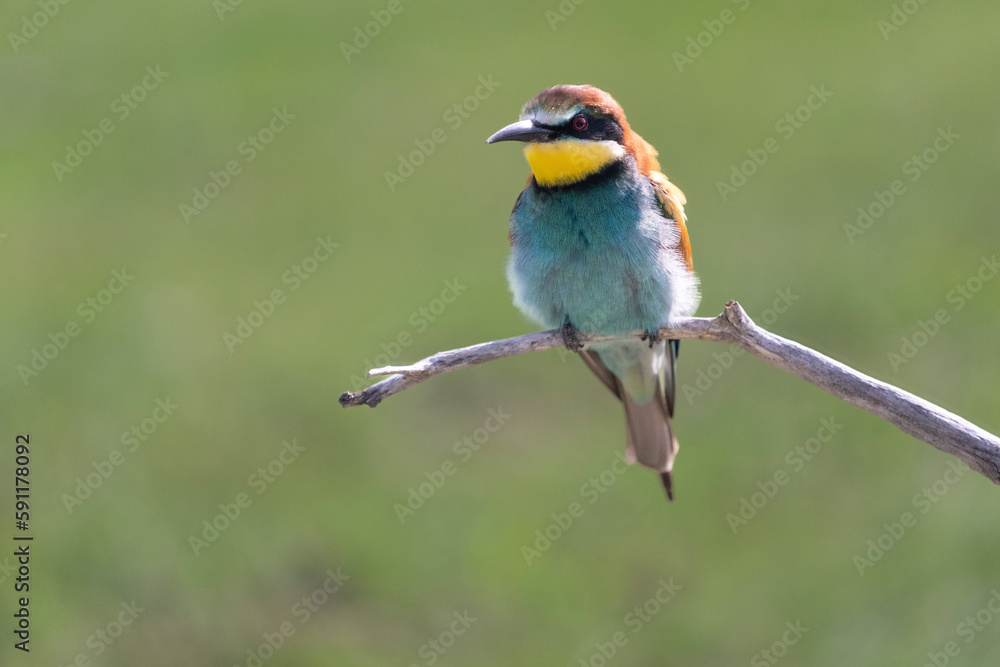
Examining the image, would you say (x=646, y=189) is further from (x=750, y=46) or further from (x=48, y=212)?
(x=750, y=46)

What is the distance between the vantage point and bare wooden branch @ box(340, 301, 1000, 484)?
211cm

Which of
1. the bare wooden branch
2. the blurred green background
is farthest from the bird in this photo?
the blurred green background

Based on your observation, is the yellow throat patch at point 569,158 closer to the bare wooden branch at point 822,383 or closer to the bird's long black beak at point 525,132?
the bird's long black beak at point 525,132

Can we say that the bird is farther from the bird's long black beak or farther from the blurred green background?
the blurred green background

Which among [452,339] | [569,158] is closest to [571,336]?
[569,158]

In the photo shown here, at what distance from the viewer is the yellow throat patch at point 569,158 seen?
9.18ft

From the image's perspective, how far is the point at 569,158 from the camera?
282 centimetres

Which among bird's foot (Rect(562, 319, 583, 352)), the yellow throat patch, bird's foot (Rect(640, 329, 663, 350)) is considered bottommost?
bird's foot (Rect(640, 329, 663, 350))

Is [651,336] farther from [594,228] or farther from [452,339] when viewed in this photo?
[452,339]

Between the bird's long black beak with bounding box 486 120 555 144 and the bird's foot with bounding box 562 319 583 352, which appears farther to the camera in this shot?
the bird's foot with bounding box 562 319 583 352

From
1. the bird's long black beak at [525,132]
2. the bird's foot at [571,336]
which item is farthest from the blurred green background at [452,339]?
the bird's long black beak at [525,132]

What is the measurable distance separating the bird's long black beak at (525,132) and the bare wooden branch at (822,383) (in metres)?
0.52

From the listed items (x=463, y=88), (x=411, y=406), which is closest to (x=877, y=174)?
(x=463, y=88)

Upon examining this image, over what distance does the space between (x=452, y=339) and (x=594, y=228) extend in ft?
6.50
